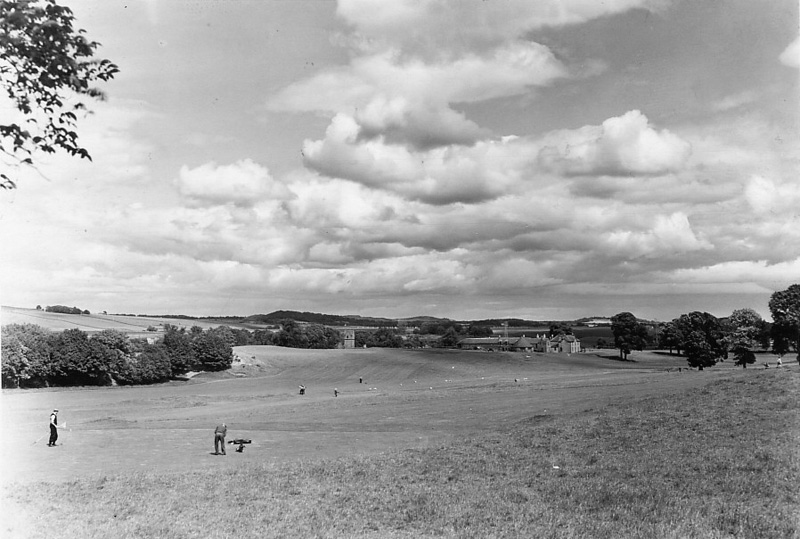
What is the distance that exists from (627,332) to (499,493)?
479 feet

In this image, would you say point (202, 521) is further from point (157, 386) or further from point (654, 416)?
point (157, 386)

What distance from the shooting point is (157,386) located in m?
103

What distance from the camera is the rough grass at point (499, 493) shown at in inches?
594

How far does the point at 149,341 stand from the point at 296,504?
11276 cm

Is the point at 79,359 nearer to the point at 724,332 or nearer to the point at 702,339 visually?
the point at 702,339

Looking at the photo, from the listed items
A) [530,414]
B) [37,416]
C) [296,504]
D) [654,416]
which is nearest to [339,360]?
[37,416]

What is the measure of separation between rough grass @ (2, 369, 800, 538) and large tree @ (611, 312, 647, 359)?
131 m

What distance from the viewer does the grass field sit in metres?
15.5

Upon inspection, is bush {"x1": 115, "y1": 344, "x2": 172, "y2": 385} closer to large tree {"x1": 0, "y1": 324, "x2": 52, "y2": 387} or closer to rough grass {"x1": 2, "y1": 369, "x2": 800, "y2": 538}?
large tree {"x1": 0, "y1": 324, "x2": 52, "y2": 387}

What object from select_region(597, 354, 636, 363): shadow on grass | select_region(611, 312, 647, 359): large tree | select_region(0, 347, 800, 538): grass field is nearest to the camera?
select_region(0, 347, 800, 538): grass field

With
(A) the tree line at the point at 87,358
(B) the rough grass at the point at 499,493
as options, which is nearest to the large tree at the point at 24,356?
(A) the tree line at the point at 87,358

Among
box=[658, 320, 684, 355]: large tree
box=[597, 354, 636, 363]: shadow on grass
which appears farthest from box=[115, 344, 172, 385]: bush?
box=[658, 320, 684, 355]: large tree

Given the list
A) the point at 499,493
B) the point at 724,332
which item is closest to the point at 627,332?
the point at 724,332

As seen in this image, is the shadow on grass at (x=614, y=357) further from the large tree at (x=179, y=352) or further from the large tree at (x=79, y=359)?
the large tree at (x=79, y=359)
